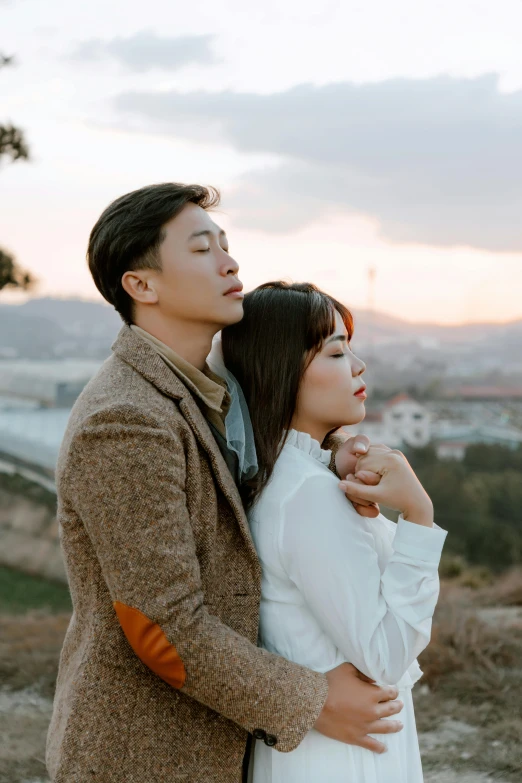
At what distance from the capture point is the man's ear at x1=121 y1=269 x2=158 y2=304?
1719 mm

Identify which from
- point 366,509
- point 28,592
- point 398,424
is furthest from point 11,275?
point 398,424

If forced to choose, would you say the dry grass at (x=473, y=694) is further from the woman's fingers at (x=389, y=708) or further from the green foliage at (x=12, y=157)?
the green foliage at (x=12, y=157)

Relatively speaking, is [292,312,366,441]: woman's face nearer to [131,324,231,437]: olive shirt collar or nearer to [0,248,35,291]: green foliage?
[131,324,231,437]: olive shirt collar

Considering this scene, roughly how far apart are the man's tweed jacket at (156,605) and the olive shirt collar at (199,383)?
0.13ft

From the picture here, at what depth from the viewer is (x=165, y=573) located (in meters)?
1.40

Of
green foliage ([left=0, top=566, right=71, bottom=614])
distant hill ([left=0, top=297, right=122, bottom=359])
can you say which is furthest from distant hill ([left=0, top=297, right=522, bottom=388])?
green foliage ([left=0, top=566, right=71, bottom=614])

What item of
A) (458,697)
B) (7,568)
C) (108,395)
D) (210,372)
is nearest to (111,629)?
(108,395)

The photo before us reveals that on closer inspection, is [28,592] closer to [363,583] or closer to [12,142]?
[12,142]

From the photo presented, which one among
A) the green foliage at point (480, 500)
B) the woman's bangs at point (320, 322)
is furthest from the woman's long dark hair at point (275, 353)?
the green foliage at point (480, 500)

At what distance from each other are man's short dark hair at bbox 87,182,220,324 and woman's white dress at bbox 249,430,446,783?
514 mm

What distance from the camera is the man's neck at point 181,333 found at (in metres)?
1.74

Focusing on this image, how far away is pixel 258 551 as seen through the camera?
1.65 m

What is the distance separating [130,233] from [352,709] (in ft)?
3.47

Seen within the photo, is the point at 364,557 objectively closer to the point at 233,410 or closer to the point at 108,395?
the point at 233,410
